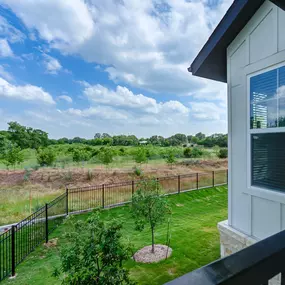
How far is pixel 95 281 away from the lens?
6.57 ft

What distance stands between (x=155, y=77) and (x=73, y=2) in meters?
8.98

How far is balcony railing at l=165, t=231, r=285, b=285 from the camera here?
0.55 metres

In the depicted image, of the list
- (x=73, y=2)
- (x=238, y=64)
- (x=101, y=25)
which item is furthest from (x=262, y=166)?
(x=101, y=25)

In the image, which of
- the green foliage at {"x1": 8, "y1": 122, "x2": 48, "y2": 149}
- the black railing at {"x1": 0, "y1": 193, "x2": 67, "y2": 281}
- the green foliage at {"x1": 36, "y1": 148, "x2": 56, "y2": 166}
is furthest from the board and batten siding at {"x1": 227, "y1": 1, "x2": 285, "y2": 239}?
the green foliage at {"x1": 8, "y1": 122, "x2": 48, "y2": 149}

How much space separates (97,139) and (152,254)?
1050 inches

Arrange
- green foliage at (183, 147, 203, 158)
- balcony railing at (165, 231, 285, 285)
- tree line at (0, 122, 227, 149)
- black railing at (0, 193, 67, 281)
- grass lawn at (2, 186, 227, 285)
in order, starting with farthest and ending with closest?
tree line at (0, 122, 227, 149) < green foliage at (183, 147, 203, 158) < black railing at (0, 193, 67, 281) < grass lawn at (2, 186, 227, 285) < balcony railing at (165, 231, 285, 285)

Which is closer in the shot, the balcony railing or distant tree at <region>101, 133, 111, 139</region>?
the balcony railing

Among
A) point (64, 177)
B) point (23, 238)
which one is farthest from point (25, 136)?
point (23, 238)

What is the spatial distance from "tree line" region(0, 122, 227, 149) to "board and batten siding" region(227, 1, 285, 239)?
16.6 metres

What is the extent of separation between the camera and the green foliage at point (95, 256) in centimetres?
199

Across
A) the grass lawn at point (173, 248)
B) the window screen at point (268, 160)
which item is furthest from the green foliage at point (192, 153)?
the window screen at point (268, 160)

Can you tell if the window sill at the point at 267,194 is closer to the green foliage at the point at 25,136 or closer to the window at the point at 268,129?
the window at the point at 268,129

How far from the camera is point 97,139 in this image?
29953 millimetres

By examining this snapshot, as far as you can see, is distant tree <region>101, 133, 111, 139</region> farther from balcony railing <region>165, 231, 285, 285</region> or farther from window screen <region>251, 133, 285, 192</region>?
balcony railing <region>165, 231, 285, 285</region>
